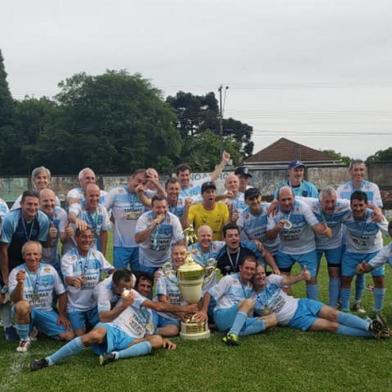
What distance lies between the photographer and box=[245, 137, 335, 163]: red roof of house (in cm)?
5600

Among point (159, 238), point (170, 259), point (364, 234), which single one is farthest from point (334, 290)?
point (159, 238)

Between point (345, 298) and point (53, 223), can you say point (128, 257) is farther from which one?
point (345, 298)

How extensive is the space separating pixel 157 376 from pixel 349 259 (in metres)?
3.34

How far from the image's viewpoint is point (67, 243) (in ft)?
21.5

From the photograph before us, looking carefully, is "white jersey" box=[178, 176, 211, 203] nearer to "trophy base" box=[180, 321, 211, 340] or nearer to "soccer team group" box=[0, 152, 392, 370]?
"soccer team group" box=[0, 152, 392, 370]

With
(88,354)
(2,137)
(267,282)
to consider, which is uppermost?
(2,137)

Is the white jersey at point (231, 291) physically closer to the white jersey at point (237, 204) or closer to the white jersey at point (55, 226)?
the white jersey at point (237, 204)

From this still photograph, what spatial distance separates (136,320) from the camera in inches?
228

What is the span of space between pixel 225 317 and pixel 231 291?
0.94 ft

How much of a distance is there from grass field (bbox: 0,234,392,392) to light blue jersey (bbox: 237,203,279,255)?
1460 millimetres

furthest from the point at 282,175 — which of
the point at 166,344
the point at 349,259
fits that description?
the point at 166,344

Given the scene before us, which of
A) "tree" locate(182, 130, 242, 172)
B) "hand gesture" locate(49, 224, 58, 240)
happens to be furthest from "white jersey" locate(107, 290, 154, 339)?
"tree" locate(182, 130, 242, 172)

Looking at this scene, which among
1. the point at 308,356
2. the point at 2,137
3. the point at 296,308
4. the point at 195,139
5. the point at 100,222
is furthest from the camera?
the point at 195,139

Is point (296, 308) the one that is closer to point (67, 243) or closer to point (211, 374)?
point (211, 374)
